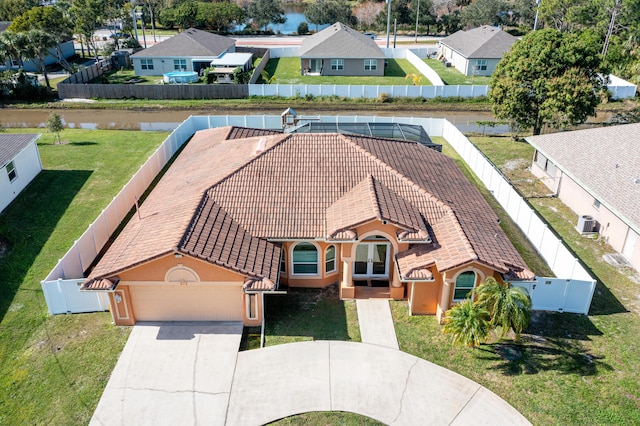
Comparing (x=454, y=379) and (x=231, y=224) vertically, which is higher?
(x=231, y=224)

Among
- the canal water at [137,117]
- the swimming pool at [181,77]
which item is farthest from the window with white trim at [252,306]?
the swimming pool at [181,77]

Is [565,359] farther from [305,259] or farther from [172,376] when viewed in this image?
[172,376]

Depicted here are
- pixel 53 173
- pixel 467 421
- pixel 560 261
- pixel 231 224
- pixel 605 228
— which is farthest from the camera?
pixel 53 173

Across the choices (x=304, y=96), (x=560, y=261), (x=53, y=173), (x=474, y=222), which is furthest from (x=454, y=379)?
(x=304, y=96)

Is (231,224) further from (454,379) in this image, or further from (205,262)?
(454,379)

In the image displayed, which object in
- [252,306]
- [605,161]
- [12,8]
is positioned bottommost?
[252,306]

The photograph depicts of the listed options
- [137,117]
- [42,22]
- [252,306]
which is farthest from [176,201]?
[42,22]
